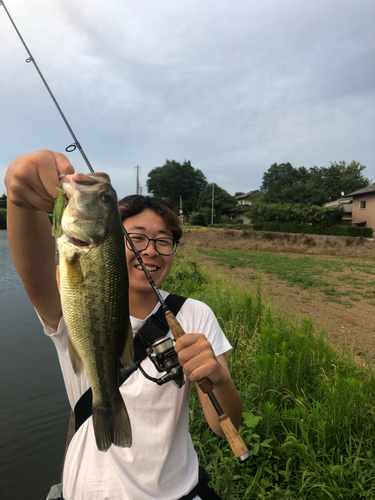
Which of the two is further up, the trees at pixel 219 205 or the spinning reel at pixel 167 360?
the trees at pixel 219 205

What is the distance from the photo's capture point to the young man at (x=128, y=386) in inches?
49.6

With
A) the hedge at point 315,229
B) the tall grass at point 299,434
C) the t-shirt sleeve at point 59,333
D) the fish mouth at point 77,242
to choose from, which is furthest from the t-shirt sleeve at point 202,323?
the hedge at point 315,229

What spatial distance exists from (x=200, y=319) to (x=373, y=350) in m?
5.91

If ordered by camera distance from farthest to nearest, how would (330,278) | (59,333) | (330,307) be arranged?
(330,278) < (330,307) < (59,333)

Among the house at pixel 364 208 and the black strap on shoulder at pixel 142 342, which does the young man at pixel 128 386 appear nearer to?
the black strap on shoulder at pixel 142 342

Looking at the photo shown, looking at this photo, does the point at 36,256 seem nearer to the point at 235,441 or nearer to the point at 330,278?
the point at 235,441

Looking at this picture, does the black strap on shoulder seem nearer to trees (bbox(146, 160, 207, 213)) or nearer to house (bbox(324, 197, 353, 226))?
house (bbox(324, 197, 353, 226))

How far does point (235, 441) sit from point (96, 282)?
0.91m

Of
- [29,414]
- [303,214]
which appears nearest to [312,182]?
[303,214]


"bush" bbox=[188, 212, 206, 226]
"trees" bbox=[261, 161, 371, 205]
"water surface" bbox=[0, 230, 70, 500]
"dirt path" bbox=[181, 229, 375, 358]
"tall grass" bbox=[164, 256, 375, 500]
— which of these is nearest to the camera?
"tall grass" bbox=[164, 256, 375, 500]

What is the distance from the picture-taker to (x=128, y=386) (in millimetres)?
1671

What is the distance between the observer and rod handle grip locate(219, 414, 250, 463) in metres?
1.28

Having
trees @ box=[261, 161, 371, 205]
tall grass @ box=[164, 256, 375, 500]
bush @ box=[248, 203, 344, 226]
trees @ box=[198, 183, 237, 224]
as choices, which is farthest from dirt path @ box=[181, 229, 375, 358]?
trees @ box=[198, 183, 237, 224]

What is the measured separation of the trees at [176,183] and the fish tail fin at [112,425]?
78.5 meters
